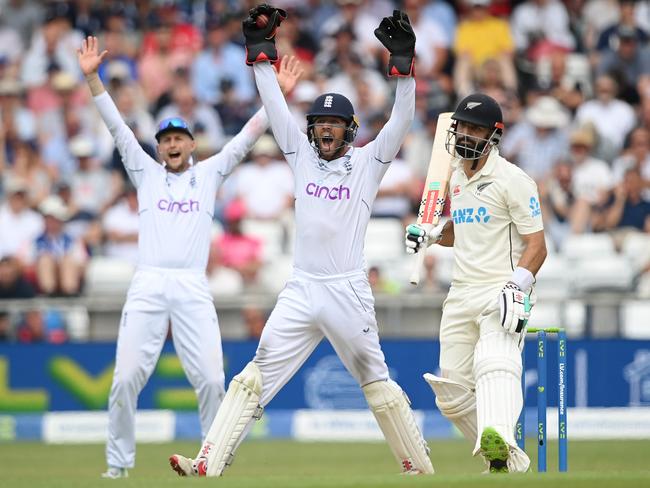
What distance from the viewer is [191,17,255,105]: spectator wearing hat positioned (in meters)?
13.1

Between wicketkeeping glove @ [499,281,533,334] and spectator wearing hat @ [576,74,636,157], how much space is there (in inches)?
271

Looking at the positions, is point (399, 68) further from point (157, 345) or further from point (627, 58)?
point (627, 58)

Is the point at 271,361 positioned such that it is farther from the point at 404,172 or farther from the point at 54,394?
the point at 404,172

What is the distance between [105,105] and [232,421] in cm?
220

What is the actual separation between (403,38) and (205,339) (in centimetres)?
211

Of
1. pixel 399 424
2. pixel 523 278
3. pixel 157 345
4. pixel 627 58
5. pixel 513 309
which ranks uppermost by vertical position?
pixel 627 58

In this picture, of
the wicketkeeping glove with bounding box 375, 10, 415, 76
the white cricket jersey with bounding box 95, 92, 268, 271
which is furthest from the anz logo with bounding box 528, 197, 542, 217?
the white cricket jersey with bounding box 95, 92, 268, 271

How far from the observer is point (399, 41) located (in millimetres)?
6016

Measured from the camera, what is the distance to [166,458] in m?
8.45

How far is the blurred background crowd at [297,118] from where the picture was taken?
11.0 m

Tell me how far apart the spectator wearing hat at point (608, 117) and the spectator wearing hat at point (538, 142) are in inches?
12.1

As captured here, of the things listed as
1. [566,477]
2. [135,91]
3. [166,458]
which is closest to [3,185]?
[135,91]

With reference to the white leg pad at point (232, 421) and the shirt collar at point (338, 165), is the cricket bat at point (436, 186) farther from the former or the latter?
the white leg pad at point (232, 421)

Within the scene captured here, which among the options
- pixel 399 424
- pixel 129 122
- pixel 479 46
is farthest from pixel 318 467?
pixel 479 46
